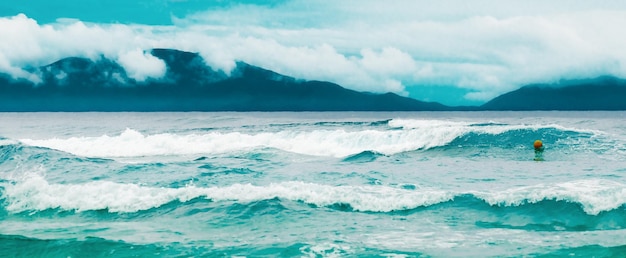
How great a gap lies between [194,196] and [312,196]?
2960mm

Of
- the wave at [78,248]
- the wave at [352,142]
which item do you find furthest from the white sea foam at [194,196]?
the wave at [352,142]

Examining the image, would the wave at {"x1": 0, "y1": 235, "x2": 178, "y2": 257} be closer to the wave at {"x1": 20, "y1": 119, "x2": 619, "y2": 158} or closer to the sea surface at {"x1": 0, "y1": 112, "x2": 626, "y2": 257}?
the sea surface at {"x1": 0, "y1": 112, "x2": 626, "y2": 257}

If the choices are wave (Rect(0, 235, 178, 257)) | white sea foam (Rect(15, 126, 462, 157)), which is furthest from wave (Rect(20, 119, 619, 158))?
wave (Rect(0, 235, 178, 257))

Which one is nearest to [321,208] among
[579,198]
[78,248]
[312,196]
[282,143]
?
[312,196]

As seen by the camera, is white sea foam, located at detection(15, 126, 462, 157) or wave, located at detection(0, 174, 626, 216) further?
white sea foam, located at detection(15, 126, 462, 157)

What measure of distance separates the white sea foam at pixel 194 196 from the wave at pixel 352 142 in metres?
13.3

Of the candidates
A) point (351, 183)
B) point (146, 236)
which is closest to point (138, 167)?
point (351, 183)

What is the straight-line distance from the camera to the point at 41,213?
565 inches

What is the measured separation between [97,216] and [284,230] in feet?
15.7

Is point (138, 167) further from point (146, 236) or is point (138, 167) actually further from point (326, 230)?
point (326, 230)

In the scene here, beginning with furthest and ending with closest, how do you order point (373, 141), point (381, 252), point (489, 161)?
point (373, 141)
point (489, 161)
point (381, 252)

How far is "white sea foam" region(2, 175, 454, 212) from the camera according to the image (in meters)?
14.0

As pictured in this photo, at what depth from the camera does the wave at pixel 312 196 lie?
44.0 ft

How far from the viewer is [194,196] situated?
1480 centimetres
